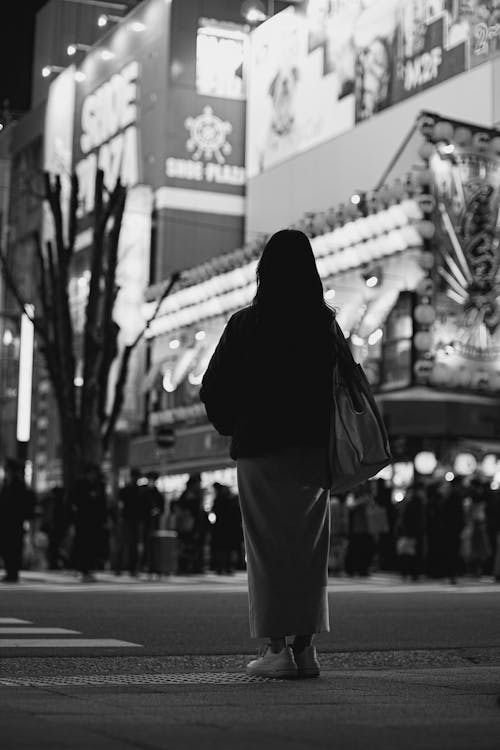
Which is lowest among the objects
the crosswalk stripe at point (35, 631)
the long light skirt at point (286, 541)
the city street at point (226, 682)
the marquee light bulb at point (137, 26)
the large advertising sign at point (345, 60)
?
the city street at point (226, 682)

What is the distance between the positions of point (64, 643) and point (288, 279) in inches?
124

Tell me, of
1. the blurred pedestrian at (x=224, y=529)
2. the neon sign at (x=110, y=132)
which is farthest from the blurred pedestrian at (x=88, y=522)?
the neon sign at (x=110, y=132)

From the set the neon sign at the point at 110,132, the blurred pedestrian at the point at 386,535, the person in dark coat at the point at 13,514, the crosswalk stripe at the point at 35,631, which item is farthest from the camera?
the neon sign at the point at 110,132

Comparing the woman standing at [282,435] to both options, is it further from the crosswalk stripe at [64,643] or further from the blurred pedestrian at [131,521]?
the blurred pedestrian at [131,521]

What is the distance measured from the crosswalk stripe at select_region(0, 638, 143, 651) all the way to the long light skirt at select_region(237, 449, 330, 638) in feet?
7.70

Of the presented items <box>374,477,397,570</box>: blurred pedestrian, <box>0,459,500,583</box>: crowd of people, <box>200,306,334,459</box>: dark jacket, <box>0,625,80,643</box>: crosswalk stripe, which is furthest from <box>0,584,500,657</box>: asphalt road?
<box>374,477,397,570</box>: blurred pedestrian

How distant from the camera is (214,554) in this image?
2411 centimetres

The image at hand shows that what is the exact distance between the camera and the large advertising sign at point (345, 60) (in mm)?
33906

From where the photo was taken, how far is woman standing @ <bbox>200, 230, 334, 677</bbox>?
5.93m

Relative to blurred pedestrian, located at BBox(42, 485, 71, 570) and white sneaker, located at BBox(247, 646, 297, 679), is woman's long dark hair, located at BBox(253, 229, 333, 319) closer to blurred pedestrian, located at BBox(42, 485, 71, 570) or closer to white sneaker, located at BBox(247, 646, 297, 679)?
white sneaker, located at BBox(247, 646, 297, 679)

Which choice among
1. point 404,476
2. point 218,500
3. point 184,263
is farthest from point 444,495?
point 184,263

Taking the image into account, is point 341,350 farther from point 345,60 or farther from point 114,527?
point 345,60

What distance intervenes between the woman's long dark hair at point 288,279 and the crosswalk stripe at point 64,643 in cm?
275

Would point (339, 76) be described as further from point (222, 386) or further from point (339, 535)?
point (222, 386)
